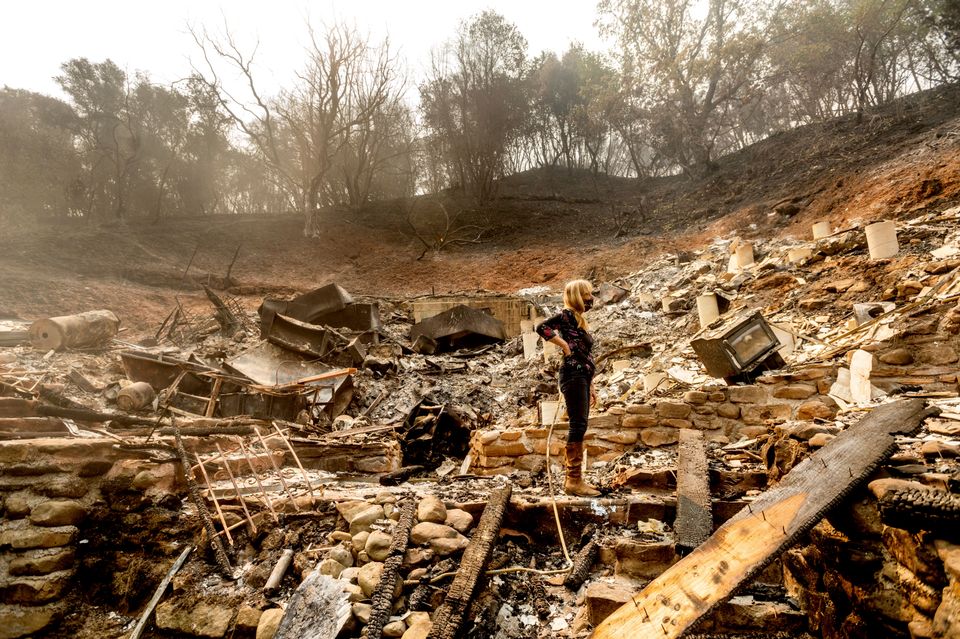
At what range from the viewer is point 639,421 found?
441cm

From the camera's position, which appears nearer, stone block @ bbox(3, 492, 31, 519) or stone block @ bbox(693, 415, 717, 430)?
stone block @ bbox(3, 492, 31, 519)

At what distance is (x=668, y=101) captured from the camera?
1908 cm

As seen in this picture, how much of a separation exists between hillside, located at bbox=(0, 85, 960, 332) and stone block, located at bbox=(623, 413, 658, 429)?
6992 mm

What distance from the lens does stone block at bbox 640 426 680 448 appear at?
14.2ft

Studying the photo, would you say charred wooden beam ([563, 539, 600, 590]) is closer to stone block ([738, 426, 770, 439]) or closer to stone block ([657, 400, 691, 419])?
stone block ([657, 400, 691, 419])

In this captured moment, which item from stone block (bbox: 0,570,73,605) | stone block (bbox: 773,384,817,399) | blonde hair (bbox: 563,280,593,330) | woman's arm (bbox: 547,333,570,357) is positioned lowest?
stone block (bbox: 0,570,73,605)

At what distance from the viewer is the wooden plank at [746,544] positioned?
72.0 inches

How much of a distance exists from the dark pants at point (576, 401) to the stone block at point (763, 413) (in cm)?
185

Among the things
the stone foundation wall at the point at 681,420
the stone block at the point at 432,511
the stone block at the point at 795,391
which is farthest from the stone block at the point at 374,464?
the stone block at the point at 795,391

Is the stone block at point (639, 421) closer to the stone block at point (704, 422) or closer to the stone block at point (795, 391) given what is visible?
the stone block at point (704, 422)

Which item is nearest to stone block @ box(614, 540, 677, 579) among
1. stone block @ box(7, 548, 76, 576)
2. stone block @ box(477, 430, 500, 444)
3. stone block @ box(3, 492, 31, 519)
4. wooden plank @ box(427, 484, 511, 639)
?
wooden plank @ box(427, 484, 511, 639)

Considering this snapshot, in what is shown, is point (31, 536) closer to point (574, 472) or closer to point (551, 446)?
point (574, 472)

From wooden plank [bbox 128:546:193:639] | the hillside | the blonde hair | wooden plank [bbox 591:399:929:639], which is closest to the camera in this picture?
wooden plank [bbox 591:399:929:639]

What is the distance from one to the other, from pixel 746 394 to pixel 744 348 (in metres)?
0.51
